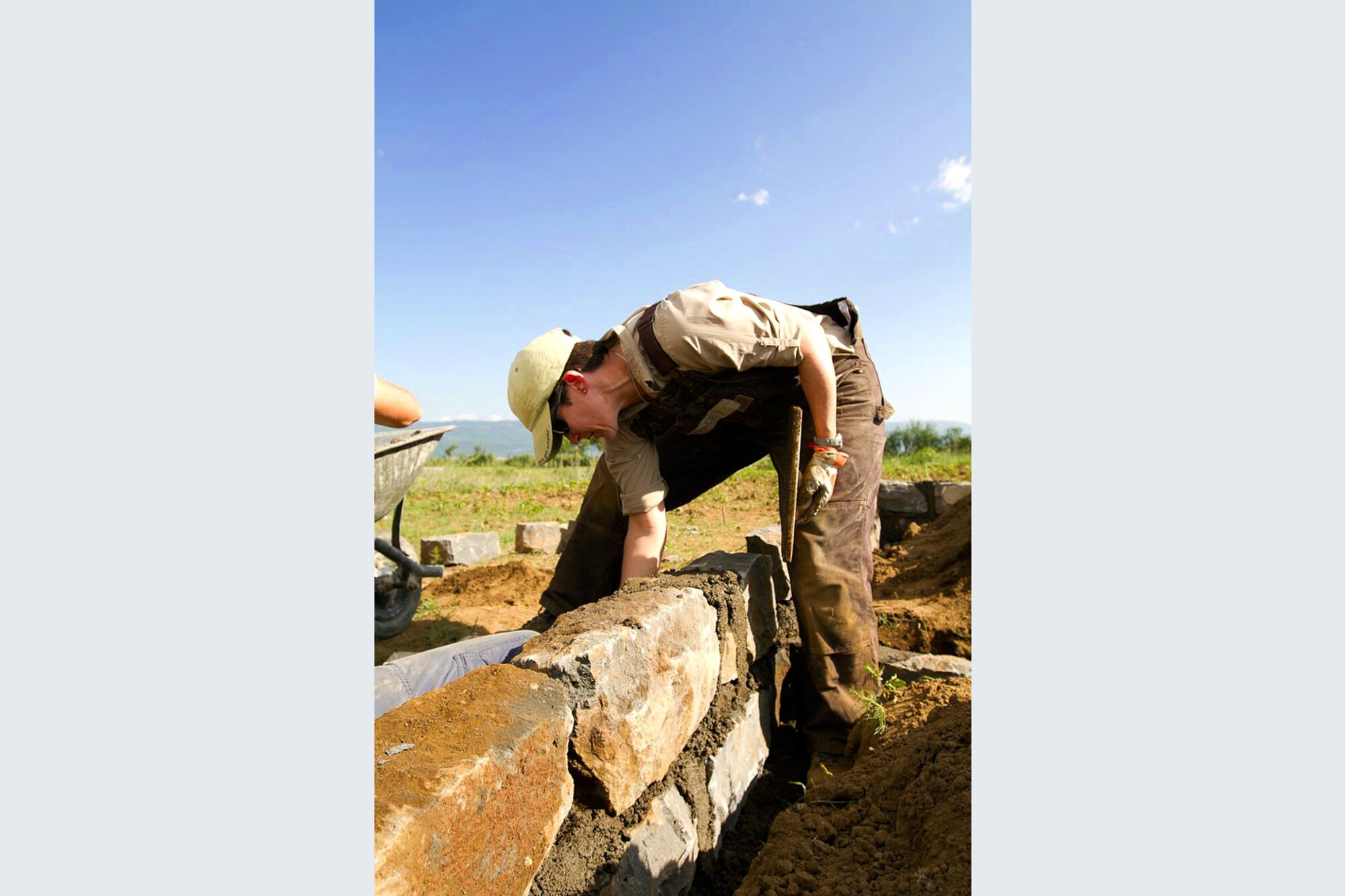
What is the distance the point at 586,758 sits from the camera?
148cm

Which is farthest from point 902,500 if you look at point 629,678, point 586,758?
point 586,758

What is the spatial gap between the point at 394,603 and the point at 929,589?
3.74 meters

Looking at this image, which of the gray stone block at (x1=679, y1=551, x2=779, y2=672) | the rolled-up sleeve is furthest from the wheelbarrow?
the gray stone block at (x1=679, y1=551, x2=779, y2=672)

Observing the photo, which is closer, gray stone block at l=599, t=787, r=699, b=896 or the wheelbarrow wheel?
gray stone block at l=599, t=787, r=699, b=896

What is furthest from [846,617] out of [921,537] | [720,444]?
[921,537]

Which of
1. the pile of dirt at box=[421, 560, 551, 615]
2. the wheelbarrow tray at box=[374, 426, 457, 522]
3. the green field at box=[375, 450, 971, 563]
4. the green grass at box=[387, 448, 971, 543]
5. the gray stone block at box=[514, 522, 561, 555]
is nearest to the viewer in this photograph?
the wheelbarrow tray at box=[374, 426, 457, 522]

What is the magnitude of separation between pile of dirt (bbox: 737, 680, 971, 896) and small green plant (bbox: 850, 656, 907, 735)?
8.1 inches

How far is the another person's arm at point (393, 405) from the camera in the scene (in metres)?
1.44

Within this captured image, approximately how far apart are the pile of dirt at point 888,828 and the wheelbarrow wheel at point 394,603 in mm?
3169

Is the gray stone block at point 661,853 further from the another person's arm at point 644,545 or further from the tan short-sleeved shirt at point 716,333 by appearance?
the tan short-sleeved shirt at point 716,333

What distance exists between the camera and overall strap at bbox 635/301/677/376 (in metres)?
2.49

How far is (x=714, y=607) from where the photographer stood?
226cm

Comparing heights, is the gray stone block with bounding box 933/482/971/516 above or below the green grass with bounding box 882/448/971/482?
below

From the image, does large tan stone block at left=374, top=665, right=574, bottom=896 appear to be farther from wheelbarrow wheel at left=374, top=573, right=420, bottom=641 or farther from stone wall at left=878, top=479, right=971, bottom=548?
stone wall at left=878, top=479, right=971, bottom=548
